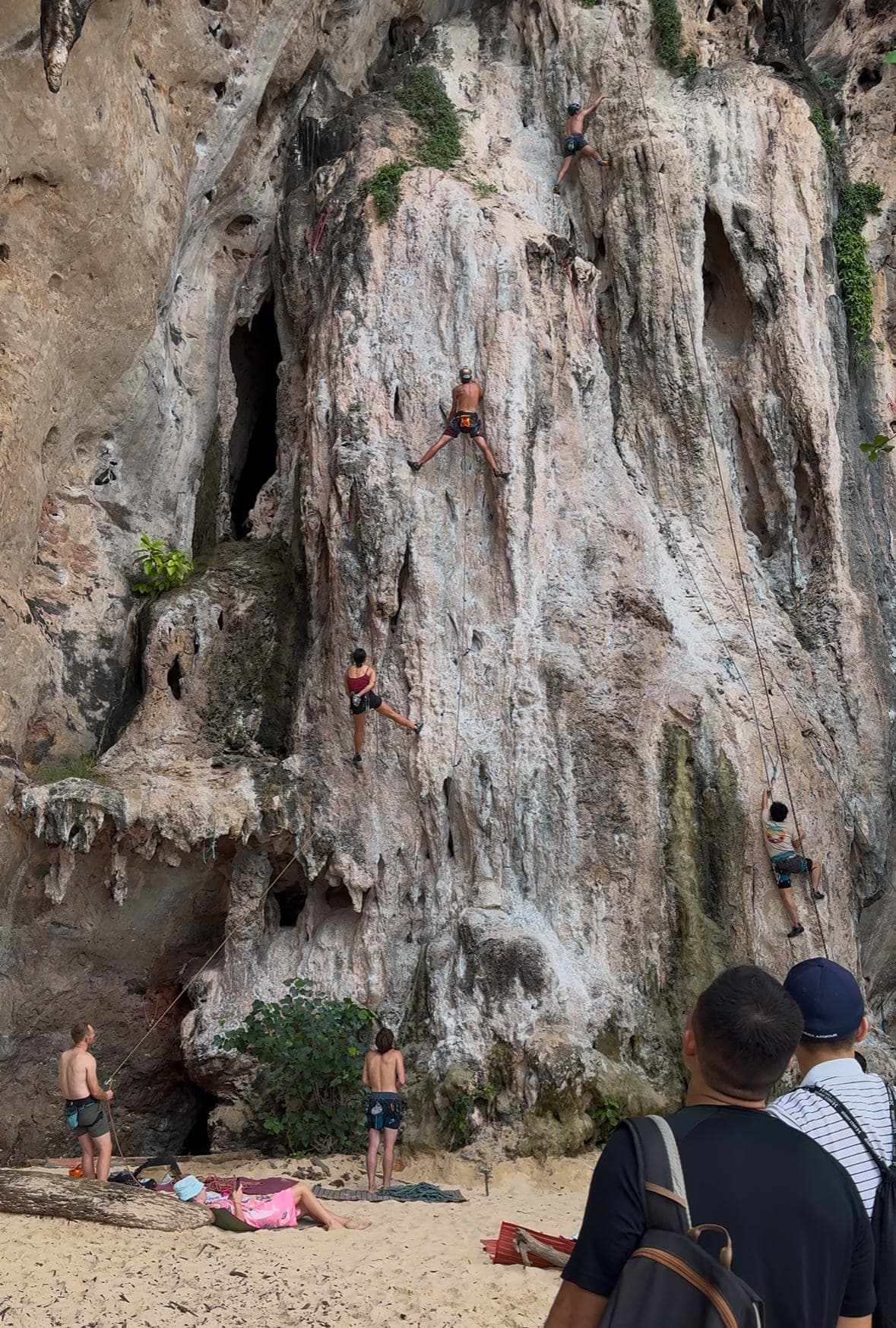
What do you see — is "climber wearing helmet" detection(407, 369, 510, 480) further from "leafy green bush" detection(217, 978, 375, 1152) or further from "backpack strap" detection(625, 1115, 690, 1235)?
"backpack strap" detection(625, 1115, 690, 1235)

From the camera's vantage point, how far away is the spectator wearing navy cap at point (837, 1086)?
261cm

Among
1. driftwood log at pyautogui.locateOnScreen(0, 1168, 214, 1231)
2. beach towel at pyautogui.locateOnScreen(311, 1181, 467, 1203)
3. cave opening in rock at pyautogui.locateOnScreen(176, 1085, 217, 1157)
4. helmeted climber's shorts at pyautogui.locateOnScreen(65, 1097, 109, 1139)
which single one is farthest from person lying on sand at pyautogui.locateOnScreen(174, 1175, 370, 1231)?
cave opening in rock at pyautogui.locateOnScreen(176, 1085, 217, 1157)

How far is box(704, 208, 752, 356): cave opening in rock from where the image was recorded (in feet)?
44.3

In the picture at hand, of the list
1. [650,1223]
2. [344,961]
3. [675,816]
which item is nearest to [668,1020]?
[675,816]

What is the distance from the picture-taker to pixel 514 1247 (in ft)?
20.4

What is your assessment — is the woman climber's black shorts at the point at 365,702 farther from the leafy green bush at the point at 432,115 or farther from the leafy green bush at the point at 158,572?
the leafy green bush at the point at 432,115

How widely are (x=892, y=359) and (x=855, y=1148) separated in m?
13.3

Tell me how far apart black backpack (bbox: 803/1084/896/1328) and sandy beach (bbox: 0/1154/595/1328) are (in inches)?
138

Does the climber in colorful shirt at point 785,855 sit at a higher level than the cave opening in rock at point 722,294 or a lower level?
lower

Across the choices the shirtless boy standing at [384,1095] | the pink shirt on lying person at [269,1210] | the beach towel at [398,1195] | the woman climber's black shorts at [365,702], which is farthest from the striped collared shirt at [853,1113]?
the woman climber's black shorts at [365,702]

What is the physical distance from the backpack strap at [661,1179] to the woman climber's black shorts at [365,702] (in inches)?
338

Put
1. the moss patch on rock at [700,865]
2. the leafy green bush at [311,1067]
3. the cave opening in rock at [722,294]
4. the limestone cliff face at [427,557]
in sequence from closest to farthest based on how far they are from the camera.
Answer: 1. the leafy green bush at [311,1067]
2. the moss patch on rock at [700,865]
3. the limestone cliff face at [427,557]
4. the cave opening in rock at [722,294]

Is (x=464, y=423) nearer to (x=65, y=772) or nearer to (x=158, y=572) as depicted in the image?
(x=158, y=572)

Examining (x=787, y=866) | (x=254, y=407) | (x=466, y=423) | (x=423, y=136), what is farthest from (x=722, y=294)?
(x=787, y=866)
